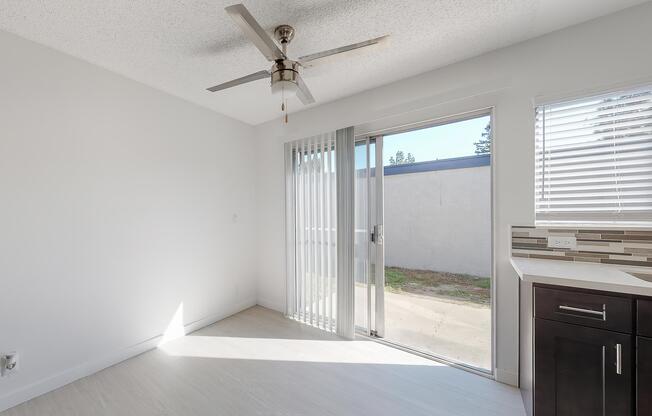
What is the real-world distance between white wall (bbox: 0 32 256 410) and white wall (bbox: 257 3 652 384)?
2.06 m

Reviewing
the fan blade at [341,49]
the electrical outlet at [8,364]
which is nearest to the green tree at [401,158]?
the fan blade at [341,49]

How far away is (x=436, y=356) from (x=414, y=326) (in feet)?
2.05

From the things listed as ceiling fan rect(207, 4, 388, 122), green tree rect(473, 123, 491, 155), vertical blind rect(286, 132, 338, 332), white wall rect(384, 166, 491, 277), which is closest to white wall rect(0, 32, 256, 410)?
vertical blind rect(286, 132, 338, 332)

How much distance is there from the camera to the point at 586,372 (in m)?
1.20

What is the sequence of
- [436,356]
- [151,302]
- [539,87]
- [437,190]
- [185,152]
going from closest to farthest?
[539,87] < [436,356] < [151,302] < [185,152] < [437,190]

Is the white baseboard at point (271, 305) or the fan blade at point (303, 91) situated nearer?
the fan blade at point (303, 91)

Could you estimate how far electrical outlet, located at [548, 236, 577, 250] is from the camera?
5.55ft

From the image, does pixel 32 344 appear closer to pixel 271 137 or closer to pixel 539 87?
pixel 271 137

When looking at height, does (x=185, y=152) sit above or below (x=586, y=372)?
above

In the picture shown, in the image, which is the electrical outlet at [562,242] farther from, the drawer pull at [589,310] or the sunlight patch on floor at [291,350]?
the sunlight patch on floor at [291,350]

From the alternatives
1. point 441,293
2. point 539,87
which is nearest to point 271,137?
point 539,87

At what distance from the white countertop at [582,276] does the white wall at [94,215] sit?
3.01 metres

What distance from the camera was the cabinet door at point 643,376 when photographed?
3.58ft

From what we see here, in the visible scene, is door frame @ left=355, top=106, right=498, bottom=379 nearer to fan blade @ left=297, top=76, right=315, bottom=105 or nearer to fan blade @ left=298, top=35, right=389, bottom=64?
fan blade @ left=297, top=76, right=315, bottom=105
